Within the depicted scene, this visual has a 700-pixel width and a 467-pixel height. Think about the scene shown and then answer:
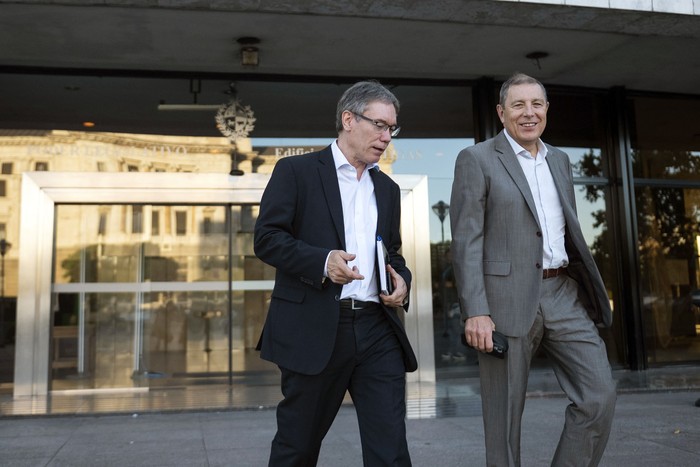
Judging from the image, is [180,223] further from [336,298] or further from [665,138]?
Answer: [336,298]

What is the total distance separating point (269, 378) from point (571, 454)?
644 cm

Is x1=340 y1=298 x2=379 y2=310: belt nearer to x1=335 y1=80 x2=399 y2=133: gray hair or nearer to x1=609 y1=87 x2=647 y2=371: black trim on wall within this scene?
x1=335 y1=80 x2=399 y2=133: gray hair

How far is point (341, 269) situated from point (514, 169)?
109 centimetres

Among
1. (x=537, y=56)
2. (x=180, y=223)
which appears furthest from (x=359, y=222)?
(x=180, y=223)

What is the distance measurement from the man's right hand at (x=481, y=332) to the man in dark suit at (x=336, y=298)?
29 cm

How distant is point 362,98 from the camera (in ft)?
9.59

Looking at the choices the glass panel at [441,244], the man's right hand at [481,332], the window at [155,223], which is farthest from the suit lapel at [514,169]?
the window at [155,223]

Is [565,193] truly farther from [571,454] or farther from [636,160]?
[636,160]

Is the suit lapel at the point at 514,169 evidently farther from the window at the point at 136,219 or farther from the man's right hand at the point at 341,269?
the window at the point at 136,219

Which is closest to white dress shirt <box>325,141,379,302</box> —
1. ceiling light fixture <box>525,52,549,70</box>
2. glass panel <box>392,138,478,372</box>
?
ceiling light fixture <box>525,52,549,70</box>

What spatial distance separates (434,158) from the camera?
29.8ft

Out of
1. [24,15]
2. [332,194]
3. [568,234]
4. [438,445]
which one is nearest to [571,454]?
[568,234]

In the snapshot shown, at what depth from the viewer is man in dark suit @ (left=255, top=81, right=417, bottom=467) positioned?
2.73 metres

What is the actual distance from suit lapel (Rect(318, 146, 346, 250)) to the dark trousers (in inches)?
13.0
